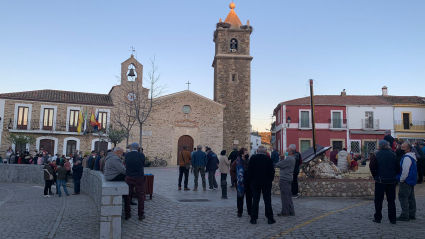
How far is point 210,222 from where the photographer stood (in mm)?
6867

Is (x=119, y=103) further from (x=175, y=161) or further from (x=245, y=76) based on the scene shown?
(x=245, y=76)

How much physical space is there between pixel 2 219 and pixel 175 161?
2109cm

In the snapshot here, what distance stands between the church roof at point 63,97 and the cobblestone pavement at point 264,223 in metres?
23.8

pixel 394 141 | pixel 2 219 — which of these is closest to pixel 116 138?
pixel 2 219

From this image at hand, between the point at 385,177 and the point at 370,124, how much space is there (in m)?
26.8

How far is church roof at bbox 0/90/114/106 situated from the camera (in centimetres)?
2917

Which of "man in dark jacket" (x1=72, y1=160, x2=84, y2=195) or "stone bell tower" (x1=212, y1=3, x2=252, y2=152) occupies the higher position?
"stone bell tower" (x1=212, y1=3, x2=252, y2=152)

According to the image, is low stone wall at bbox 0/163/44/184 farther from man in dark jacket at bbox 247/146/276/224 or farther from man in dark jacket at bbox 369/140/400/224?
man in dark jacket at bbox 369/140/400/224

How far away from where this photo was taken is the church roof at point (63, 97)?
29172 millimetres

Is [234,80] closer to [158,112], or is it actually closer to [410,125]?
[158,112]

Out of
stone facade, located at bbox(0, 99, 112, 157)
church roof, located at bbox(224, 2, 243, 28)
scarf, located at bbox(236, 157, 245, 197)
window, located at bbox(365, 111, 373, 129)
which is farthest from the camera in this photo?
church roof, located at bbox(224, 2, 243, 28)

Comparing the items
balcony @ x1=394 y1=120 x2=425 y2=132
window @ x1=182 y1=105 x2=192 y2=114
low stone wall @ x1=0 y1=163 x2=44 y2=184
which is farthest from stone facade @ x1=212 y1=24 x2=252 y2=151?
low stone wall @ x1=0 y1=163 x2=44 y2=184

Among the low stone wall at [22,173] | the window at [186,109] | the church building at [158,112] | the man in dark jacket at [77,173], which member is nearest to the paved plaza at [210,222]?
the man in dark jacket at [77,173]

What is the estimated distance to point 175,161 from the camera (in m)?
29.1
